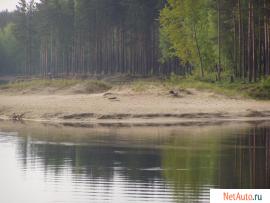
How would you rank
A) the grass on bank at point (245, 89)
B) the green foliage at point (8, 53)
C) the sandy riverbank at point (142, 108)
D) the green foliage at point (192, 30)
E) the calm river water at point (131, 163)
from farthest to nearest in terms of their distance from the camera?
the green foliage at point (8, 53), the green foliage at point (192, 30), the grass on bank at point (245, 89), the sandy riverbank at point (142, 108), the calm river water at point (131, 163)

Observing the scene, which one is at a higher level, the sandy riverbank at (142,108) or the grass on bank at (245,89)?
the grass on bank at (245,89)

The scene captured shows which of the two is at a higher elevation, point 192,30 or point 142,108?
point 192,30

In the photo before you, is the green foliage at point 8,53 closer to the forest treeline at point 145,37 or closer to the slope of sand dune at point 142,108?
the forest treeline at point 145,37

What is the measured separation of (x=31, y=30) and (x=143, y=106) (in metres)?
71.3

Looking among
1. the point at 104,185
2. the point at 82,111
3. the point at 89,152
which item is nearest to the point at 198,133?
the point at 89,152

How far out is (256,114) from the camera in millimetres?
38469

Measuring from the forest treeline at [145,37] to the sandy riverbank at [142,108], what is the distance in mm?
9273

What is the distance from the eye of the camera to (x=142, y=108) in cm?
3938

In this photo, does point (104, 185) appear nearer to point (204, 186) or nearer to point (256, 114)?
point (204, 186)

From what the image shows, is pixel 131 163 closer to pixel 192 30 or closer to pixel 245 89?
pixel 245 89

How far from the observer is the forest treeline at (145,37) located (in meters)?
55.2

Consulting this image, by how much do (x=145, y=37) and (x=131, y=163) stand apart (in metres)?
63.0

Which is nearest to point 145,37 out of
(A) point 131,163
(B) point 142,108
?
(B) point 142,108

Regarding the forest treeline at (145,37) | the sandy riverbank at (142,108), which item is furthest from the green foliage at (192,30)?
the sandy riverbank at (142,108)
